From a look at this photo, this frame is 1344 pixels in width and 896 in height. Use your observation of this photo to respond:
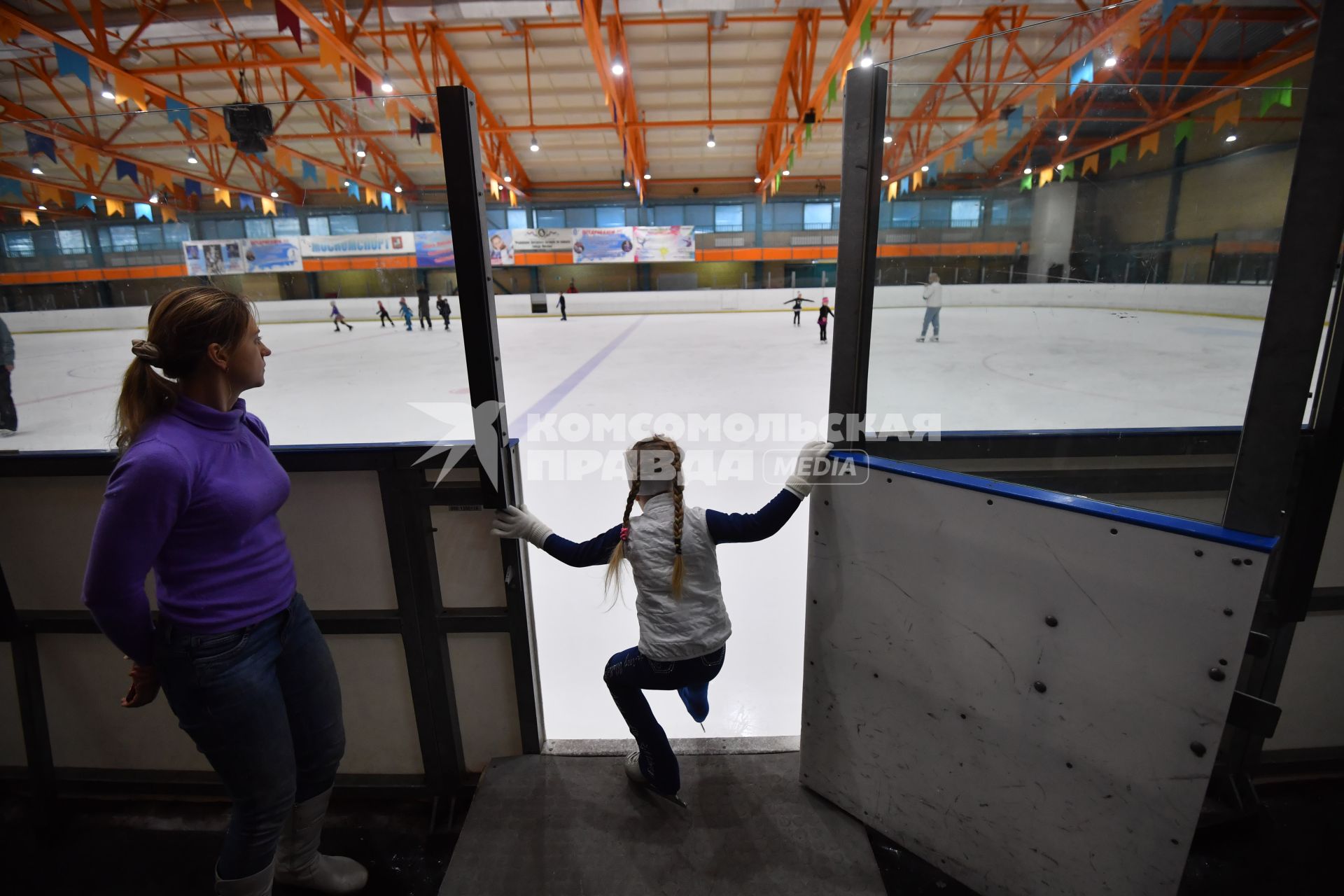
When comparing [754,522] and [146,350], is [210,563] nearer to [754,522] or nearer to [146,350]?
[146,350]

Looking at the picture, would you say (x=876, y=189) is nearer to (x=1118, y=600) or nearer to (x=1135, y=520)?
(x=1135, y=520)

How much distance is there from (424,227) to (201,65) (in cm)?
1287

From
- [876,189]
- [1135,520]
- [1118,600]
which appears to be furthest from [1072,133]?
[1118,600]

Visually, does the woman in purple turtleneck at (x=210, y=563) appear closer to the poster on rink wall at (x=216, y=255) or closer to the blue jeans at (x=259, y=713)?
the blue jeans at (x=259, y=713)

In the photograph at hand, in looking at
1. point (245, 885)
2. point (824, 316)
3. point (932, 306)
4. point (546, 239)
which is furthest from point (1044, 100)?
point (546, 239)

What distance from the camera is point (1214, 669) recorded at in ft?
3.90

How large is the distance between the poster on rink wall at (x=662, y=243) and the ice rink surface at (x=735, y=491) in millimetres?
18364

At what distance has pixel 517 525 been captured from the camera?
5.41 feet

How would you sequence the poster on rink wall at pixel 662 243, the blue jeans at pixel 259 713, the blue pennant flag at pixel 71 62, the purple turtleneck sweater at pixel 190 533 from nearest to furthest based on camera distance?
the purple turtleneck sweater at pixel 190 533
the blue jeans at pixel 259 713
the blue pennant flag at pixel 71 62
the poster on rink wall at pixel 662 243

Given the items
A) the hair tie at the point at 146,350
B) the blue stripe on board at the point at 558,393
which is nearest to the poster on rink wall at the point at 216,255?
the hair tie at the point at 146,350

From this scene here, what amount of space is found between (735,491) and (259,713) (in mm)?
3121

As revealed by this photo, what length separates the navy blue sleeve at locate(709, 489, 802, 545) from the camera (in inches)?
57.9

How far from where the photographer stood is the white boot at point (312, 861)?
5.02ft

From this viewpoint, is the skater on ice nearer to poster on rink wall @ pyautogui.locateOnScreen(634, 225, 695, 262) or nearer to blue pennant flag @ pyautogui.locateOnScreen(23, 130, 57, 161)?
blue pennant flag @ pyautogui.locateOnScreen(23, 130, 57, 161)
